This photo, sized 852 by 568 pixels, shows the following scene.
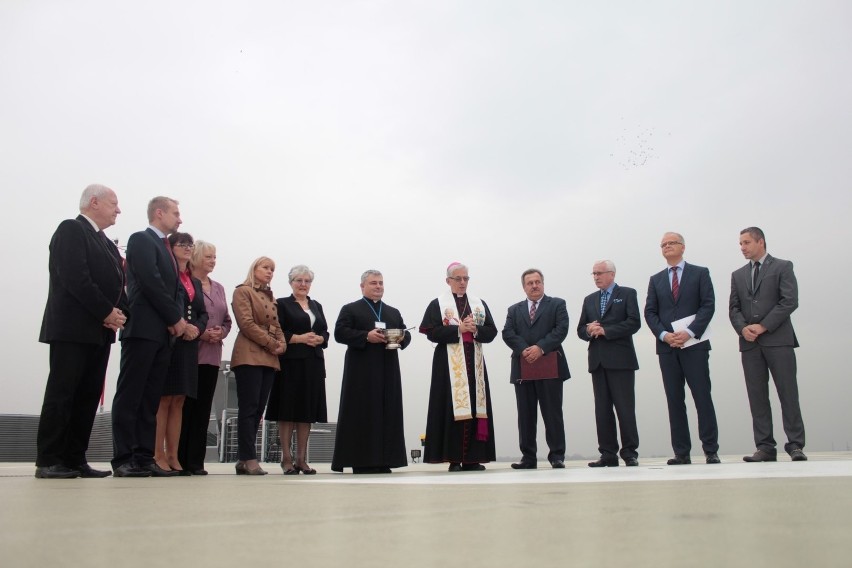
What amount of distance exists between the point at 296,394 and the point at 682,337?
289 centimetres

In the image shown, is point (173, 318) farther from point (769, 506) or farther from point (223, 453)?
point (223, 453)

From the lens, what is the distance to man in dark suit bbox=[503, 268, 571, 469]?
578cm

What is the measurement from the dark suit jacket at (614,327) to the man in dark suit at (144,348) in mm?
3162

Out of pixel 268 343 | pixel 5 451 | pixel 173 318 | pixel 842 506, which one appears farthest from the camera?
pixel 5 451

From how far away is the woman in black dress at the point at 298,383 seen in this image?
543 centimetres

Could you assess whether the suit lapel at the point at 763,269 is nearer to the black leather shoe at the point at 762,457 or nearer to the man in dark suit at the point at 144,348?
the black leather shoe at the point at 762,457

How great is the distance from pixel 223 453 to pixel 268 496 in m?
7.91

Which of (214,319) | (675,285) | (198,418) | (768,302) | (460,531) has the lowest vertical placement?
(460,531)

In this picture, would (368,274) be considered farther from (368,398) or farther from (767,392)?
(767,392)

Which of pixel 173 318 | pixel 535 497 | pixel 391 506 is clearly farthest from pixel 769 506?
pixel 173 318

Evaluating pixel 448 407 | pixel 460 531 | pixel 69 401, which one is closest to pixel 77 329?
pixel 69 401

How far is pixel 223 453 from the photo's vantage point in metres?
9.55

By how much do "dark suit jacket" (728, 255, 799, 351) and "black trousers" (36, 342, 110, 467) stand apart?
14.7 feet

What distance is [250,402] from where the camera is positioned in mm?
4863
